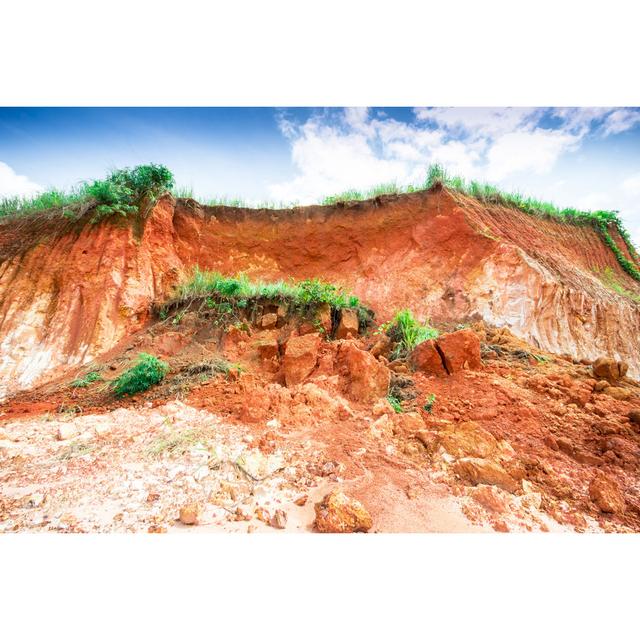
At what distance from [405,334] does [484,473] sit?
2.50 metres

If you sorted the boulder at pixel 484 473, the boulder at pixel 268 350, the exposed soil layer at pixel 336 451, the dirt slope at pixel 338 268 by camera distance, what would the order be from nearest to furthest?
the exposed soil layer at pixel 336 451 → the boulder at pixel 484 473 → the boulder at pixel 268 350 → the dirt slope at pixel 338 268

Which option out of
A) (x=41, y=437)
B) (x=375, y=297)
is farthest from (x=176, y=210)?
(x=41, y=437)

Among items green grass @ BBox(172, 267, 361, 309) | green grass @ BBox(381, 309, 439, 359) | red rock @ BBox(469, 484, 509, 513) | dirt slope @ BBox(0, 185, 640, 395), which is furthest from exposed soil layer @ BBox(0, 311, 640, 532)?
dirt slope @ BBox(0, 185, 640, 395)

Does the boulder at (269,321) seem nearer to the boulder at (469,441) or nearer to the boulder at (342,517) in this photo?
the boulder at (469,441)

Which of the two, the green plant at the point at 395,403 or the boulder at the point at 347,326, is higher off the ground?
the boulder at the point at 347,326

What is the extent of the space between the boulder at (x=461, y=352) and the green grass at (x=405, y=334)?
20.4 inches

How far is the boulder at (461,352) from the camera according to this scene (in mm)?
3490

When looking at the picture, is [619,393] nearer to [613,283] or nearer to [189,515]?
[189,515]

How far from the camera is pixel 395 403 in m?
3.05

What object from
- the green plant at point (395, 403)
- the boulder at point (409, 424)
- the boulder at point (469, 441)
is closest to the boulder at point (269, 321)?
the green plant at point (395, 403)

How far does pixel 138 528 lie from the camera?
161 centimetres

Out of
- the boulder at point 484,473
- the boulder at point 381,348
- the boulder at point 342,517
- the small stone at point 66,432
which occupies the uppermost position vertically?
the boulder at point 381,348

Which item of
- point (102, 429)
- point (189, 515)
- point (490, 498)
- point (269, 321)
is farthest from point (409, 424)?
point (269, 321)

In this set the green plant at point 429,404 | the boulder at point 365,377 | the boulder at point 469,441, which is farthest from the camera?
the boulder at point 365,377
